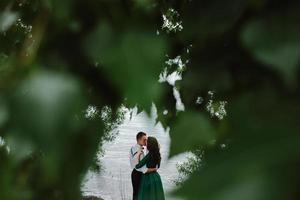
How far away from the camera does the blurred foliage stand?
283mm

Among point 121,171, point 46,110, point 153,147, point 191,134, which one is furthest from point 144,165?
point 46,110

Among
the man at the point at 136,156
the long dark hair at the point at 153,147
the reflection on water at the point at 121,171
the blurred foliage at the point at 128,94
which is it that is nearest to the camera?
the blurred foliage at the point at 128,94

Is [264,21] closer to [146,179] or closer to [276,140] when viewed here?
[276,140]

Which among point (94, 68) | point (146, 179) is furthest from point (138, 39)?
point (146, 179)

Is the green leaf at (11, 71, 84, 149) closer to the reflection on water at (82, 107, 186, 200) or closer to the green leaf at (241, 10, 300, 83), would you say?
the green leaf at (241, 10, 300, 83)

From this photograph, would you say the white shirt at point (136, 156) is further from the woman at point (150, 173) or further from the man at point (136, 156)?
the woman at point (150, 173)

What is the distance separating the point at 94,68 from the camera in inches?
15.2

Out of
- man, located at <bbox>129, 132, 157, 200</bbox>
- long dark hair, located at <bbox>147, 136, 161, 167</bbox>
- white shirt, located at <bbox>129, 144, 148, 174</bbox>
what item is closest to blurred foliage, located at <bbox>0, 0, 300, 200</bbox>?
long dark hair, located at <bbox>147, 136, 161, 167</bbox>

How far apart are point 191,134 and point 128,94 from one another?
109 mm

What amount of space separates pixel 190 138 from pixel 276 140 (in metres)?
0.12

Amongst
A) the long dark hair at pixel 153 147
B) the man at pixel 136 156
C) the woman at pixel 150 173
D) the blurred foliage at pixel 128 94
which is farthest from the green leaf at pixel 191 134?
the man at pixel 136 156

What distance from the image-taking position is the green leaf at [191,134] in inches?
16.0

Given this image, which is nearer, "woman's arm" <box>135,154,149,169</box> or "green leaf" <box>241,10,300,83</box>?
"green leaf" <box>241,10,300,83</box>

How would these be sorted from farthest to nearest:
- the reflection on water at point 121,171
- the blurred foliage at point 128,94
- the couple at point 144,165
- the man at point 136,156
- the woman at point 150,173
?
the reflection on water at point 121,171 → the man at point 136,156 → the couple at point 144,165 → the woman at point 150,173 → the blurred foliage at point 128,94
